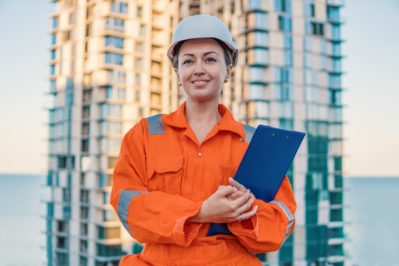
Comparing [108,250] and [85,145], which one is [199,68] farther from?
[108,250]

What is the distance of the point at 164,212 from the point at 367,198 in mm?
103308

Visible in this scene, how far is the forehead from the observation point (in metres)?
1.08

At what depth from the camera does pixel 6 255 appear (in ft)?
133

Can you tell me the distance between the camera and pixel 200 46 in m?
1.08

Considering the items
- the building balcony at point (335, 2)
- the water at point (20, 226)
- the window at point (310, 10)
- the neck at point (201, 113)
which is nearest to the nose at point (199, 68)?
the neck at point (201, 113)

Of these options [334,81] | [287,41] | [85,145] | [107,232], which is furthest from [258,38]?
[107,232]

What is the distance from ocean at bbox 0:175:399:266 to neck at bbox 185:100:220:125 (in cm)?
2417

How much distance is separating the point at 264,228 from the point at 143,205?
278mm

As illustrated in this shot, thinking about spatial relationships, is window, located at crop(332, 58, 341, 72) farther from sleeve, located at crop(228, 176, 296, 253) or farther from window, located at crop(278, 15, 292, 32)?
sleeve, located at crop(228, 176, 296, 253)

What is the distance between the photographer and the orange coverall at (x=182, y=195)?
1001 millimetres

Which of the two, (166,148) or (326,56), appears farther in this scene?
(326,56)

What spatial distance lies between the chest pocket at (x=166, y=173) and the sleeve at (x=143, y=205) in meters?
0.03

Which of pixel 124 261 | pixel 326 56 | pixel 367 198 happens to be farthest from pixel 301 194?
pixel 367 198

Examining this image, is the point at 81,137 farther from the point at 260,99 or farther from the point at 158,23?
the point at 260,99
